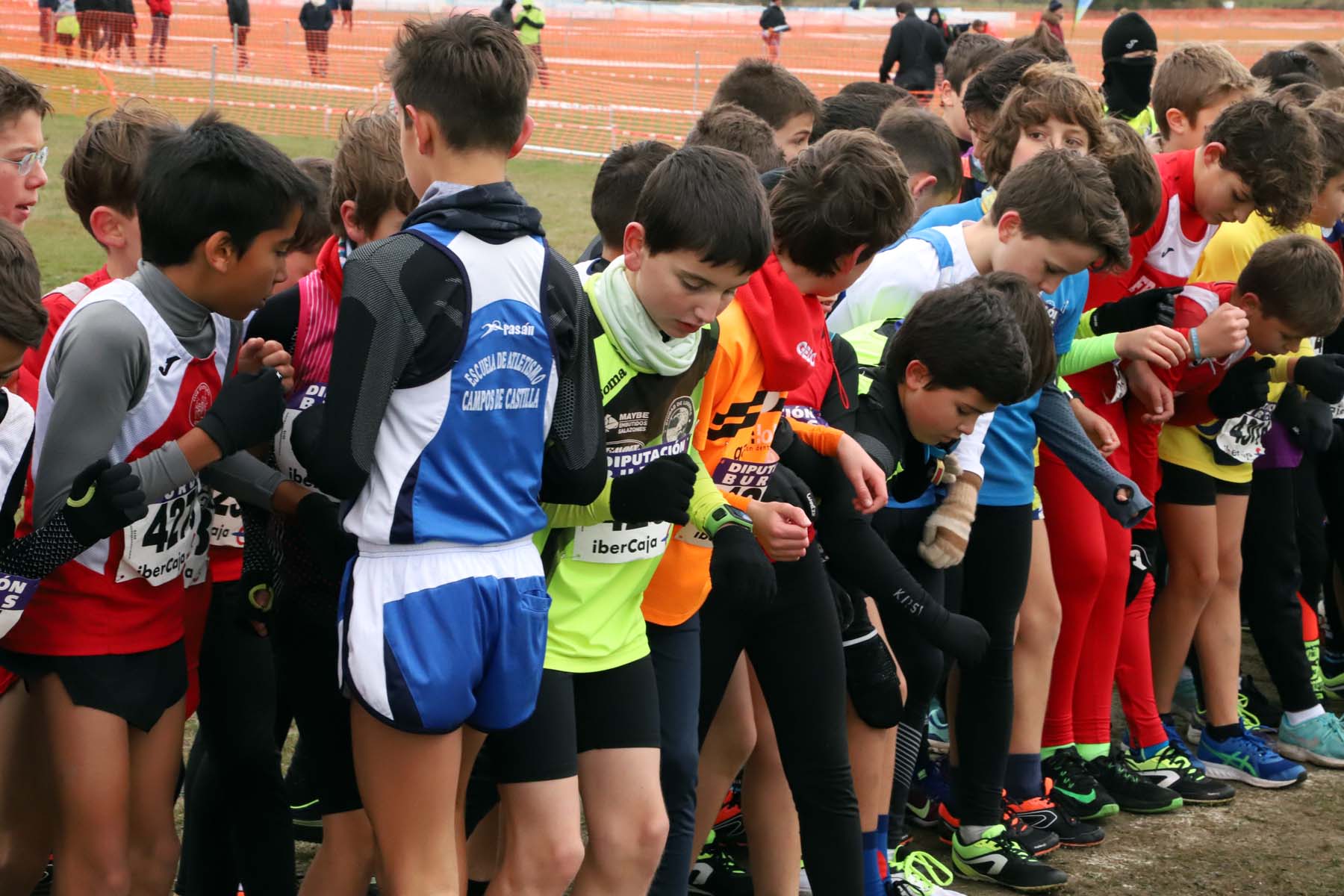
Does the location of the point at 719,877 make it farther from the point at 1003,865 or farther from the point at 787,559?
the point at 787,559

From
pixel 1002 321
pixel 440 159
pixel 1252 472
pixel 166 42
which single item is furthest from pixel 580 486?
pixel 166 42

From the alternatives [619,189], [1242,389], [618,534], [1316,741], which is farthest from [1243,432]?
[618,534]

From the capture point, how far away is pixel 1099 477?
13.8 ft

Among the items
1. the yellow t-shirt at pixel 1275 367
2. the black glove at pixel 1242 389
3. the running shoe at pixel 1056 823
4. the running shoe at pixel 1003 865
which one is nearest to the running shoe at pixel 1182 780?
the running shoe at pixel 1056 823

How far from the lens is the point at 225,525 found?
3.43 m

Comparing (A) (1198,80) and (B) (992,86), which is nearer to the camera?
(B) (992,86)

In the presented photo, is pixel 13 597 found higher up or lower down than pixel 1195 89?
lower down

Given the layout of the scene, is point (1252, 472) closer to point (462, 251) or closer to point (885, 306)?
point (885, 306)

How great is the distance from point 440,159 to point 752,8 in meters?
45.6

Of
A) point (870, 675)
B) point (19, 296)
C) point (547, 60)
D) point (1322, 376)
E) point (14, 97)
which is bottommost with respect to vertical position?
point (547, 60)

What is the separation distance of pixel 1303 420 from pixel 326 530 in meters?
3.94

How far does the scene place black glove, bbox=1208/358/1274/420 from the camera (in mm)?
4961

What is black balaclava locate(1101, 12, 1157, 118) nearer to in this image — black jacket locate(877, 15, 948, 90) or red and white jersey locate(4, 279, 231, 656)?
red and white jersey locate(4, 279, 231, 656)

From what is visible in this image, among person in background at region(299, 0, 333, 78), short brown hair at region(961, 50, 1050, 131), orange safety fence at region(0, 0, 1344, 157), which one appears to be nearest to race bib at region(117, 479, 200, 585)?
short brown hair at region(961, 50, 1050, 131)
